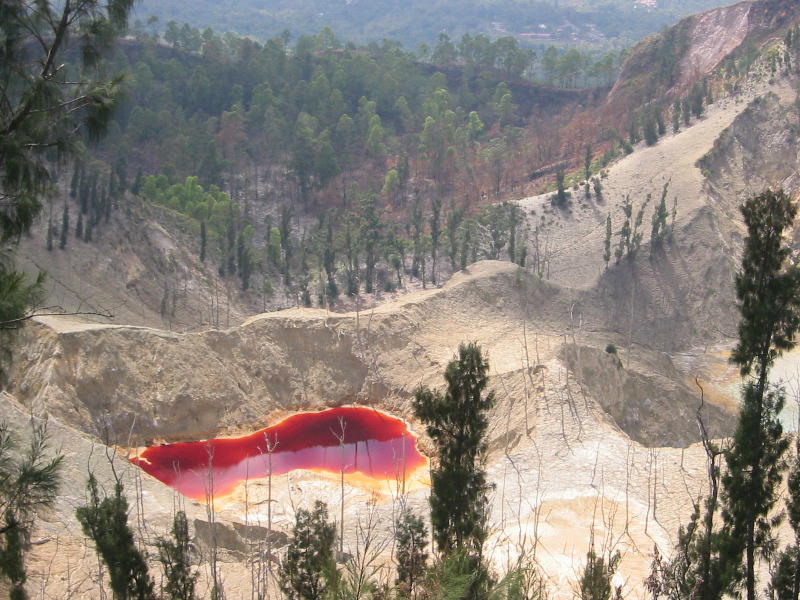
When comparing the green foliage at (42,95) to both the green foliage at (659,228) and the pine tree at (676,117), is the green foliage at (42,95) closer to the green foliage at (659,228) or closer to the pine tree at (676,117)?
the green foliage at (659,228)

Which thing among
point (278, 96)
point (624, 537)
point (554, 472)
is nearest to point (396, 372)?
point (554, 472)

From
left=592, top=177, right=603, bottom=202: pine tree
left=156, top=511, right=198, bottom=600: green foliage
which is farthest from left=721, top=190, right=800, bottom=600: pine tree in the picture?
left=592, top=177, right=603, bottom=202: pine tree

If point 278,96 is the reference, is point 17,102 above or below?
below

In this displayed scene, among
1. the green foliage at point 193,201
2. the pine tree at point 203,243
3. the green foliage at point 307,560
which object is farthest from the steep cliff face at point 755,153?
the green foliage at point 307,560

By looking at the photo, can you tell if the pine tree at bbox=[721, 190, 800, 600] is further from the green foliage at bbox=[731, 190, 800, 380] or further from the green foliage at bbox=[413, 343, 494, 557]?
the green foliage at bbox=[413, 343, 494, 557]

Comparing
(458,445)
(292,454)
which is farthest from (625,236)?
(458,445)

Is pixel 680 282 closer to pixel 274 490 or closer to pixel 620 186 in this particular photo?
pixel 620 186

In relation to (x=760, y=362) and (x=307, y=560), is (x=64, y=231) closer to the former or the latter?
(x=307, y=560)
